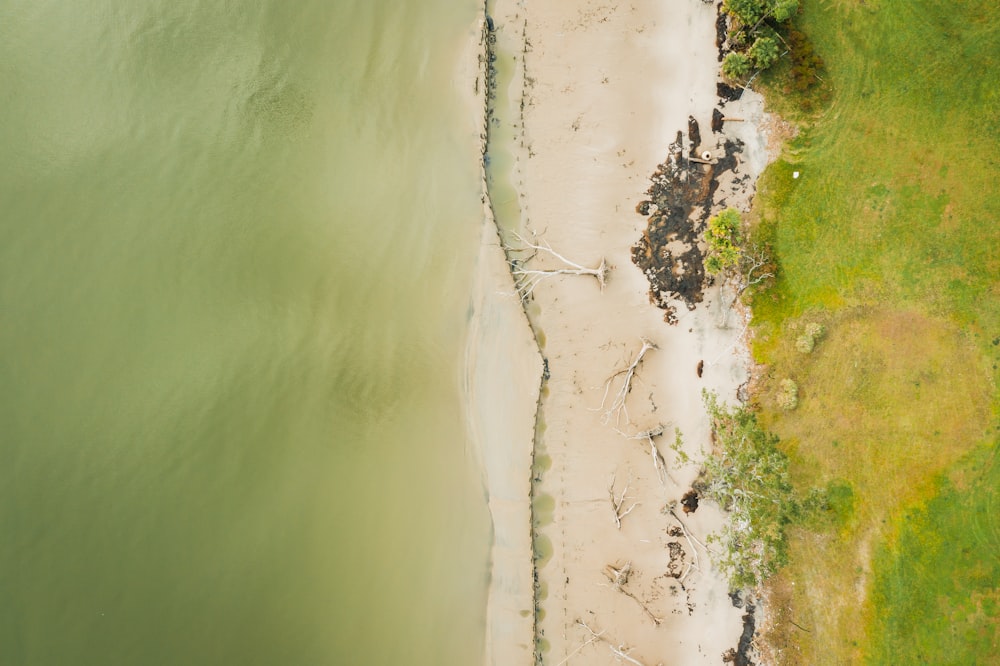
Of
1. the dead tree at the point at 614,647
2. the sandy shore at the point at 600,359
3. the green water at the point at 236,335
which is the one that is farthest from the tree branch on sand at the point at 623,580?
the green water at the point at 236,335

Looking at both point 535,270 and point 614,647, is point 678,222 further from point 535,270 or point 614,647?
point 614,647

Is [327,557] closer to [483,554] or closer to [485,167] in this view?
[483,554]

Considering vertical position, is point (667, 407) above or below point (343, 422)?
above

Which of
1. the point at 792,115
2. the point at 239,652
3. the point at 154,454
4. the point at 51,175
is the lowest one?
the point at 239,652

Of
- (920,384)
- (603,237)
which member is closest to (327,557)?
(603,237)

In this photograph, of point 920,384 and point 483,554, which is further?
point 483,554

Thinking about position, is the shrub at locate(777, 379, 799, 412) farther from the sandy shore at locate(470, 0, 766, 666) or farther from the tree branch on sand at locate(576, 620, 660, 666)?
the tree branch on sand at locate(576, 620, 660, 666)
